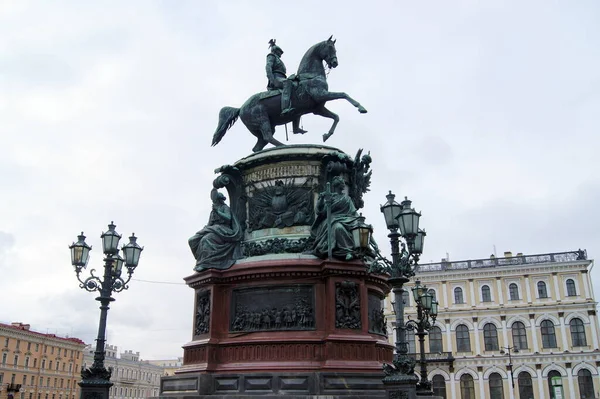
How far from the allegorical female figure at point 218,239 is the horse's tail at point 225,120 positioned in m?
2.87

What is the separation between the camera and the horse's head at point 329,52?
53.1 feet

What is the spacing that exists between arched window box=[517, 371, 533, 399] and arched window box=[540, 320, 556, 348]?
12.1 ft

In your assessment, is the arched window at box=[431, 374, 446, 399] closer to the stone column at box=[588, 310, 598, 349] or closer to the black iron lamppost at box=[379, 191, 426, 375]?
the stone column at box=[588, 310, 598, 349]

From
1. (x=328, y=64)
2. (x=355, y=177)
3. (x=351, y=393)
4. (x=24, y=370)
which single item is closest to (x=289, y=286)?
(x=351, y=393)

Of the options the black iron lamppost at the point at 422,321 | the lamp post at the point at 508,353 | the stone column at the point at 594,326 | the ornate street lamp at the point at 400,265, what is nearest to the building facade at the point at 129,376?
the lamp post at the point at 508,353

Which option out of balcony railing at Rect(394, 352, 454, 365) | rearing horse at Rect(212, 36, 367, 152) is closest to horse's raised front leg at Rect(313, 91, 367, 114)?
rearing horse at Rect(212, 36, 367, 152)

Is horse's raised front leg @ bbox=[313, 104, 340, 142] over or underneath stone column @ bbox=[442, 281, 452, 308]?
underneath

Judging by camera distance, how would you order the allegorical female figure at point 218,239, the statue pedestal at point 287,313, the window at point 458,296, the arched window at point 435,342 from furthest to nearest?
1. the window at point 458,296
2. the arched window at point 435,342
3. the allegorical female figure at point 218,239
4. the statue pedestal at point 287,313

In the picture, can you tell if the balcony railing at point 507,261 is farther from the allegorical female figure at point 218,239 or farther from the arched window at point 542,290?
the allegorical female figure at point 218,239

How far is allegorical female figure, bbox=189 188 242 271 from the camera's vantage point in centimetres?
1375

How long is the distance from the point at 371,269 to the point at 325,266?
1445 millimetres

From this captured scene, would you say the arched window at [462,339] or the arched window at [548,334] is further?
the arched window at [462,339]

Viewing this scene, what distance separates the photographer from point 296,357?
1208cm

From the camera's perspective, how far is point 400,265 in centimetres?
1151
